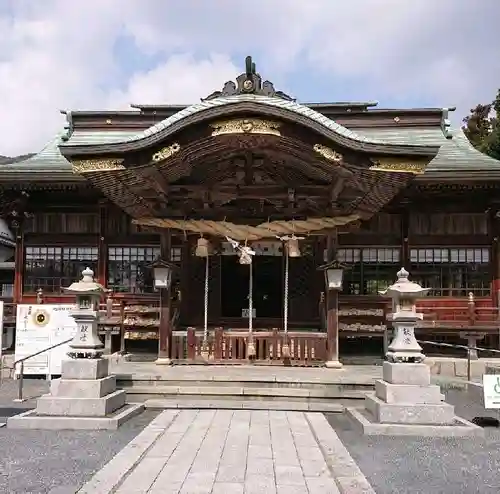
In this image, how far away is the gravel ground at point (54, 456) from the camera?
5332mm

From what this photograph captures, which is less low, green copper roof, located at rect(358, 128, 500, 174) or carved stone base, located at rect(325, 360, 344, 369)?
green copper roof, located at rect(358, 128, 500, 174)

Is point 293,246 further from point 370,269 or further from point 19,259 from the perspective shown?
point 19,259

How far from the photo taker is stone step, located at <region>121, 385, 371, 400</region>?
959 centimetres

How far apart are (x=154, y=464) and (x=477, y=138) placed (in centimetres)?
2859

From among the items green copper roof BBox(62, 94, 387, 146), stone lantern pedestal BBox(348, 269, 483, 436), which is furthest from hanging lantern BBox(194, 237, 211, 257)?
stone lantern pedestal BBox(348, 269, 483, 436)

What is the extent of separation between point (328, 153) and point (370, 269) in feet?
18.1

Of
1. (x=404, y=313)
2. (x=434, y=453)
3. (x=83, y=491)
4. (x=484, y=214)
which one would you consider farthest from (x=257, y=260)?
(x=83, y=491)

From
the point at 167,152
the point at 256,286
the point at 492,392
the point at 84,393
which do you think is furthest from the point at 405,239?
the point at 84,393

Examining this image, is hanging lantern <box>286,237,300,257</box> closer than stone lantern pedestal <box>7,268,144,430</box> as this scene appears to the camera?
No

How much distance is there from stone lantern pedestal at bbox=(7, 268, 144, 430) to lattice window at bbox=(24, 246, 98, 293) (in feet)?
21.8

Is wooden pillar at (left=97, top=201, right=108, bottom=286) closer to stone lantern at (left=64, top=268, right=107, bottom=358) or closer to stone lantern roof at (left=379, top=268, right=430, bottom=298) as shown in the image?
stone lantern at (left=64, top=268, right=107, bottom=358)

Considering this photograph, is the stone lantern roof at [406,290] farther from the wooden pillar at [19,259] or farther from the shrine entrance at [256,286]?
the wooden pillar at [19,259]

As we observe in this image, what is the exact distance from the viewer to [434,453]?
6633 mm

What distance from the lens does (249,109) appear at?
9.73 m
